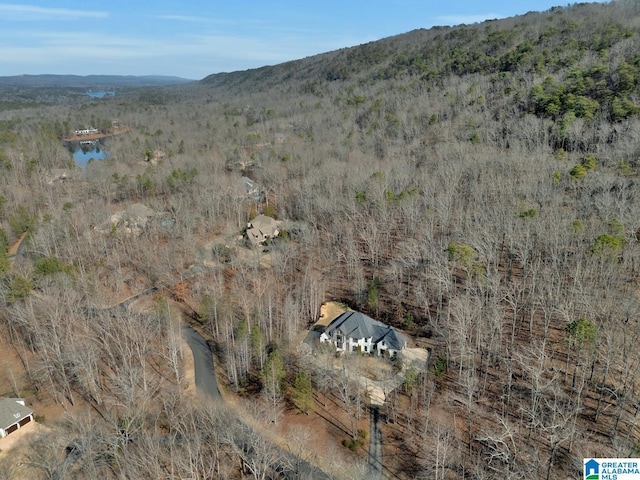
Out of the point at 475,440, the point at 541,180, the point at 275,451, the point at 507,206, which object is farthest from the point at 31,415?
the point at 541,180

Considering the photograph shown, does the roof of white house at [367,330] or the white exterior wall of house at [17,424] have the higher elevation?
the roof of white house at [367,330]

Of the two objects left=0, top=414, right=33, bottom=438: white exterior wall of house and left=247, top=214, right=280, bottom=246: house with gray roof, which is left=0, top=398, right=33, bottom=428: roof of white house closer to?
left=0, top=414, right=33, bottom=438: white exterior wall of house

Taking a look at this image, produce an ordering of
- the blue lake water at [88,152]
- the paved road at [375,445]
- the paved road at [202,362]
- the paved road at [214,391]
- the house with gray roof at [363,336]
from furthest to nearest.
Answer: the blue lake water at [88,152], the house with gray roof at [363,336], the paved road at [202,362], the paved road at [375,445], the paved road at [214,391]

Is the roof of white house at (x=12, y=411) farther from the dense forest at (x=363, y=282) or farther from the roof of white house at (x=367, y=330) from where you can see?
the roof of white house at (x=367, y=330)

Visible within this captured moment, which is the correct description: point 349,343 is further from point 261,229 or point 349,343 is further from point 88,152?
point 88,152

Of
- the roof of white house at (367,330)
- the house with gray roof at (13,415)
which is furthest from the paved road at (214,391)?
the house with gray roof at (13,415)

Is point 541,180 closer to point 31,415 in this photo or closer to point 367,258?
point 367,258

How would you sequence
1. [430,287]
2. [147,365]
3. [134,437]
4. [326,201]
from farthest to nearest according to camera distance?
[326,201]
[430,287]
[147,365]
[134,437]
